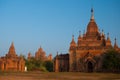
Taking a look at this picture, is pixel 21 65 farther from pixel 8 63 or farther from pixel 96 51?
pixel 96 51

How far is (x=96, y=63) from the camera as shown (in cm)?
5884

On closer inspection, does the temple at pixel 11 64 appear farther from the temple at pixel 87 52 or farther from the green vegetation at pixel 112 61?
the green vegetation at pixel 112 61

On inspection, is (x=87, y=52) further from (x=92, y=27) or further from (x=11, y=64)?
(x=11, y=64)

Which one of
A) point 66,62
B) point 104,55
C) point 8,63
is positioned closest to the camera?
point 104,55

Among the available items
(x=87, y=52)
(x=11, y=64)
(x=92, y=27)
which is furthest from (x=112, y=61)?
(x=11, y=64)

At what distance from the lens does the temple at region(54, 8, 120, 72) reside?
195ft

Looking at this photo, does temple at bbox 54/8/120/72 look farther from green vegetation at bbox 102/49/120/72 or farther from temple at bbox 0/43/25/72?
temple at bbox 0/43/25/72

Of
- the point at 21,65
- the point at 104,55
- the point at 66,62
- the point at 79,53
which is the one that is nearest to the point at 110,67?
the point at 104,55

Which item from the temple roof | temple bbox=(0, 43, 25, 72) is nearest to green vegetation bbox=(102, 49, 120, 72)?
the temple roof

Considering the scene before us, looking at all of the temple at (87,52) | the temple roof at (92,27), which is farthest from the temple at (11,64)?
the temple roof at (92,27)

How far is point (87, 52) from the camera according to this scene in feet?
199

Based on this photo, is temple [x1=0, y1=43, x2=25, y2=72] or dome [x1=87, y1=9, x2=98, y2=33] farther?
temple [x1=0, y1=43, x2=25, y2=72]

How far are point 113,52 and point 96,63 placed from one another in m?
6.89

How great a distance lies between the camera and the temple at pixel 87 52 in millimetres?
59375
